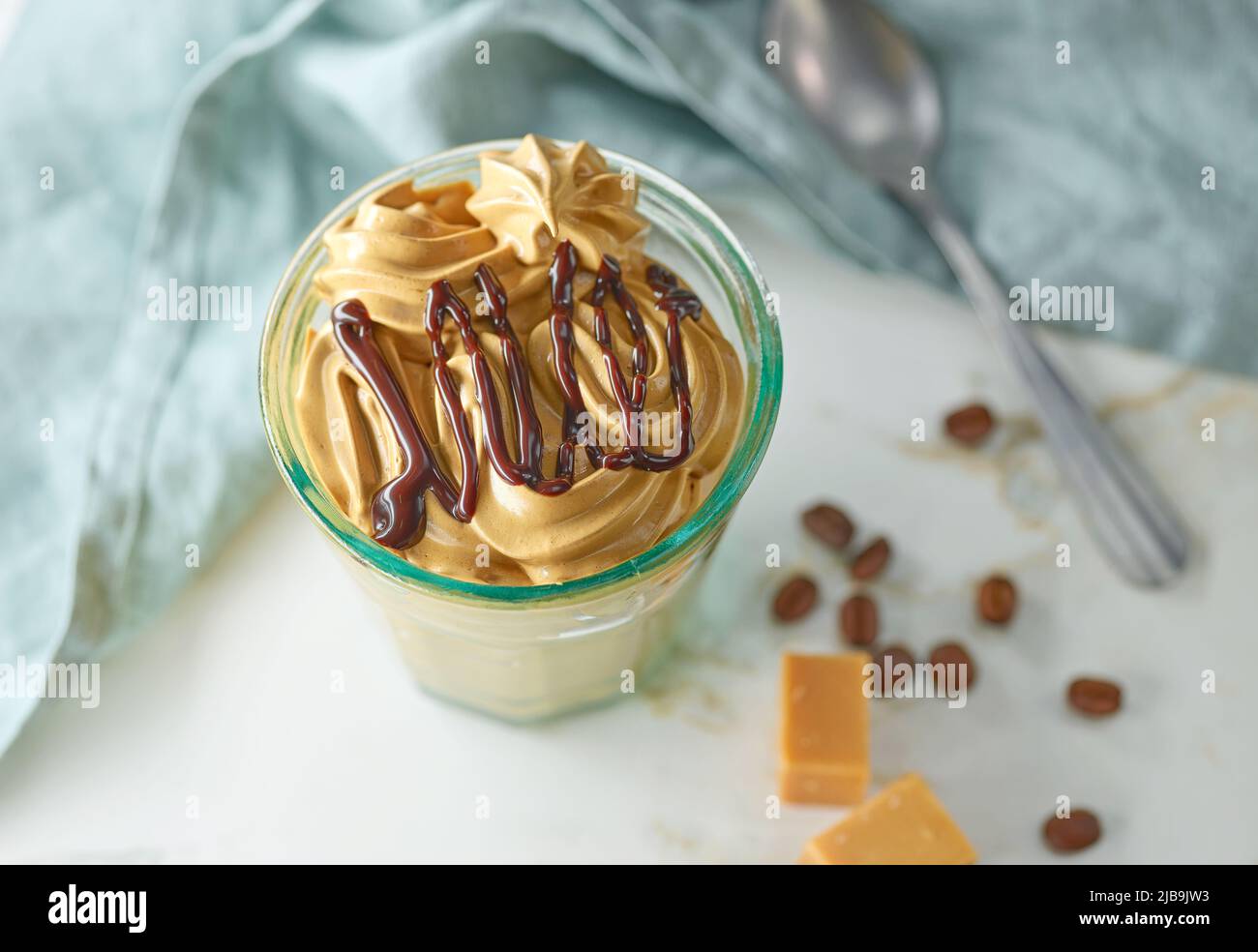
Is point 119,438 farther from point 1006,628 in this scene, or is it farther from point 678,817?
point 1006,628

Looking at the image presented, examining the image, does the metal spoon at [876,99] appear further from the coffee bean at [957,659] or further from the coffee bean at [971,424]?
the coffee bean at [957,659]

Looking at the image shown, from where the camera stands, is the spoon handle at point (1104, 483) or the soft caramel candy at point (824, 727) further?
the spoon handle at point (1104, 483)

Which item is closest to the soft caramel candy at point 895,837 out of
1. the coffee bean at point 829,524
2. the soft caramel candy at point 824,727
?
the soft caramel candy at point 824,727

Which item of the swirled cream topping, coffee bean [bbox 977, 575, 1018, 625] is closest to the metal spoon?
coffee bean [bbox 977, 575, 1018, 625]

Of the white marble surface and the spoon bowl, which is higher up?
the spoon bowl

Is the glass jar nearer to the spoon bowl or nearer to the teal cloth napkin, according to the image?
the teal cloth napkin
